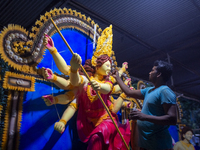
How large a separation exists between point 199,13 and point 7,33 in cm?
302

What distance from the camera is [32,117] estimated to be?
1846 millimetres

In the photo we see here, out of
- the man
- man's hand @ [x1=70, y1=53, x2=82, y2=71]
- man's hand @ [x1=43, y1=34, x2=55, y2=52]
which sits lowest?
the man

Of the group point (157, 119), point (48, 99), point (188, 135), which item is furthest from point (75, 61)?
point (188, 135)

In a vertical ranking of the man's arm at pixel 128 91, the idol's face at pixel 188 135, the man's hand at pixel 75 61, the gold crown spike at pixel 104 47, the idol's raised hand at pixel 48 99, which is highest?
the gold crown spike at pixel 104 47

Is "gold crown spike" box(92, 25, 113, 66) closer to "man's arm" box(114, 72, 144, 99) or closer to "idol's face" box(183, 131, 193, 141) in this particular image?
"man's arm" box(114, 72, 144, 99)

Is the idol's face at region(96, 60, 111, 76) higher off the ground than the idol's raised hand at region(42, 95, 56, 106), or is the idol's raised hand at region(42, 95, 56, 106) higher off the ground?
the idol's face at region(96, 60, 111, 76)

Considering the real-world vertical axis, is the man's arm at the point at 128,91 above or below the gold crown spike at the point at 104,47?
below

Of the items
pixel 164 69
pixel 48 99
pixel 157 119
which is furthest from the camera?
pixel 48 99

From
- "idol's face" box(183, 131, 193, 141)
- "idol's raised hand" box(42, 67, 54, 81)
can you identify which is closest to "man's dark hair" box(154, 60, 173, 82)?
"idol's raised hand" box(42, 67, 54, 81)

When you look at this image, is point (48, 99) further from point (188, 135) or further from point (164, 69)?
point (188, 135)

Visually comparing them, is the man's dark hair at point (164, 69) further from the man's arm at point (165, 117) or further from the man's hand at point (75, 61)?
the man's hand at point (75, 61)

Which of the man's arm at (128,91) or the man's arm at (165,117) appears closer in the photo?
the man's arm at (165,117)

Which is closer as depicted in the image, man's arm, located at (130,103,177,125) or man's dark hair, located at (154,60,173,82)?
man's arm, located at (130,103,177,125)

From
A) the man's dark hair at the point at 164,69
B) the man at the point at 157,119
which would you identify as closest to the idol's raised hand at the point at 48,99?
the man at the point at 157,119
